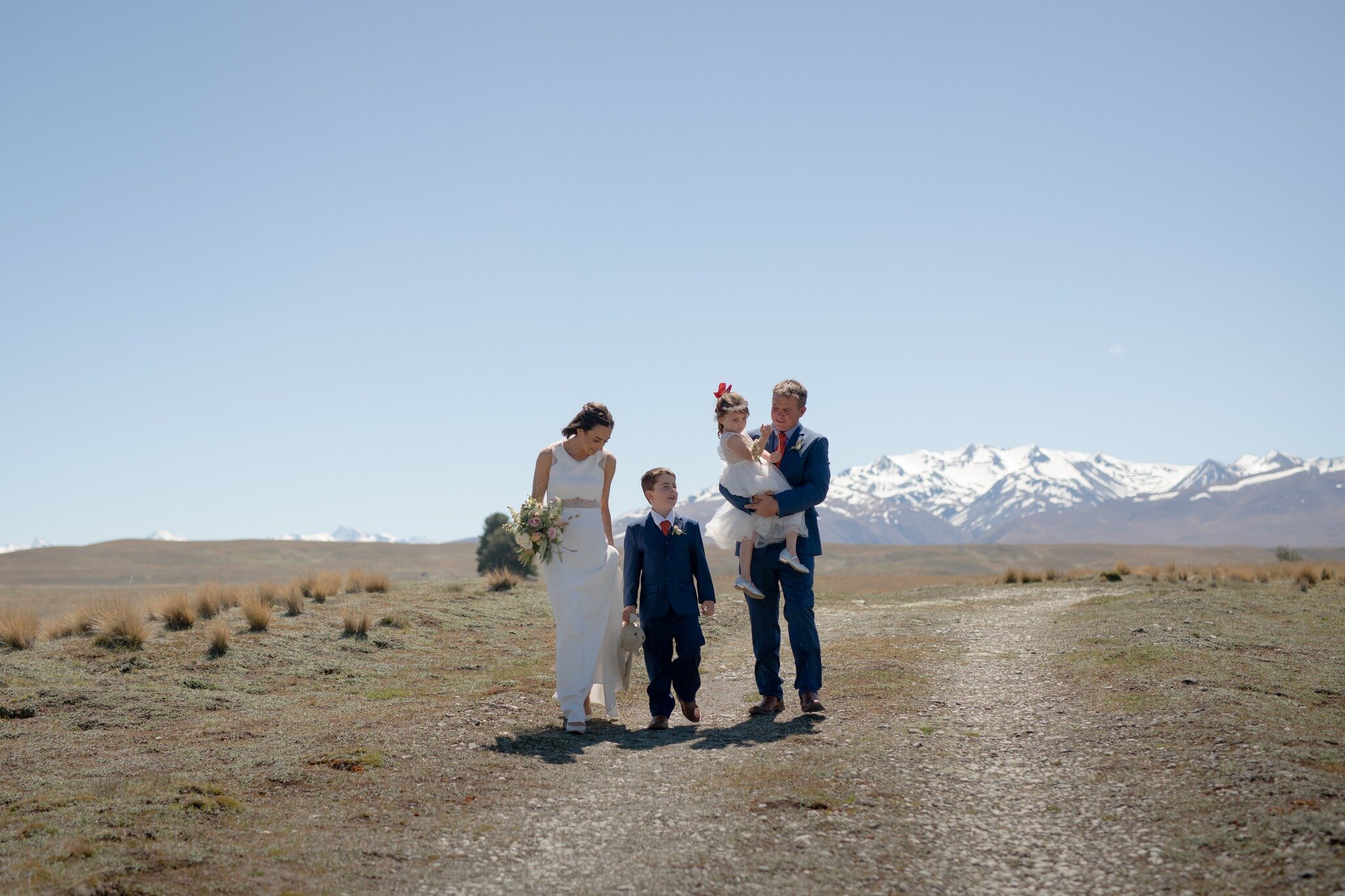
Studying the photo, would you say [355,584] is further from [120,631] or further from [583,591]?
[583,591]

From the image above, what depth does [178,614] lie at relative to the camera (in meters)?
15.2

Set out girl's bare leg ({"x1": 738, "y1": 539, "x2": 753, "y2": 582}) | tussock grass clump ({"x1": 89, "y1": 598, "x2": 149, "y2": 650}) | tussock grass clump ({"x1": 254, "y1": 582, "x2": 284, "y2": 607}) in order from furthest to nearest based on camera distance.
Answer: tussock grass clump ({"x1": 254, "y1": 582, "x2": 284, "y2": 607}), tussock grass clump ({"x1": 89, "y1": 598, "x2": 149, "y2": 650}), girl's bare leg ({"x1": 738, "y1": 539, "x2": 753, "y2": 582})

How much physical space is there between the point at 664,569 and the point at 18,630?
989 centimetres

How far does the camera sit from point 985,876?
4.80m

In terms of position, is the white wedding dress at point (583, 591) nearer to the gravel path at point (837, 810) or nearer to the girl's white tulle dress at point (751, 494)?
the gravel path at point (837, 810)

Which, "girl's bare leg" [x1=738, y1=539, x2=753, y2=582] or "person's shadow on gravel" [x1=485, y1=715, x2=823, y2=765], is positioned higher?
"girl's bare leg" [x1=738, y1=539, x2=753, y2=582]

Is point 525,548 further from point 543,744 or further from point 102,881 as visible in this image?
point 102,881

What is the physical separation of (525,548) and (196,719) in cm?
384

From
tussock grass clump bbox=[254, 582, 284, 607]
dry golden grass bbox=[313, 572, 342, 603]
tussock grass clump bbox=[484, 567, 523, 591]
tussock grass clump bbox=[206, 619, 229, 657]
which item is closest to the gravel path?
tussock grass clump bbox=[206, 619, 229, 657]

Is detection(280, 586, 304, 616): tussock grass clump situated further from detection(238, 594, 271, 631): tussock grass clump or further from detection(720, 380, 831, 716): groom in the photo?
detection(720, 380, 831, 716): groom

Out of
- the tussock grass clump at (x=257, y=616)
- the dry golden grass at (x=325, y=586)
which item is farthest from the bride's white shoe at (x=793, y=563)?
the dry golden grass at (x=325, y=586)

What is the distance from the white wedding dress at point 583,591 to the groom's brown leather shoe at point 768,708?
130 cm

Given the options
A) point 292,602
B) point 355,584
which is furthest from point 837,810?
point 355,584

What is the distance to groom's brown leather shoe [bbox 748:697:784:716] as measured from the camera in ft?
29.7
